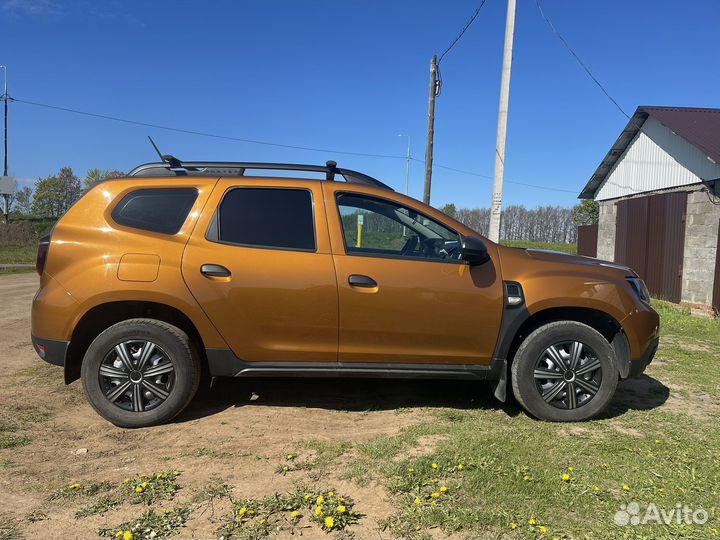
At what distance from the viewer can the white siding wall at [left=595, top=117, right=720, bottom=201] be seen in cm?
1085

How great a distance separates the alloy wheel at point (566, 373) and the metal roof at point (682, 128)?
8338mm

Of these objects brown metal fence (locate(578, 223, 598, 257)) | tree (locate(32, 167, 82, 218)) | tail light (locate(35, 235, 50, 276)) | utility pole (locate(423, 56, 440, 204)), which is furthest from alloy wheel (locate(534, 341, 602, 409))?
tree (locate(32, 167, 82, 218))

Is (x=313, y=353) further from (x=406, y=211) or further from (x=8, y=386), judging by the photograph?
(x=8, y=386)

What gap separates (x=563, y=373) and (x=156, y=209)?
3425 millimetres

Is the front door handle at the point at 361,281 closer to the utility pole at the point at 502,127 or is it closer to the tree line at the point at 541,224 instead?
the utility pole at the point at 502,127

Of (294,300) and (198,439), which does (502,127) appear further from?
(198,439)

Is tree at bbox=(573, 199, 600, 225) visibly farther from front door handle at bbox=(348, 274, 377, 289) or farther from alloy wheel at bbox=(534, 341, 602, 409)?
front door handle at bbox=(348, 274, 377, 289)

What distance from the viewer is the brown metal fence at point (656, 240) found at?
11070mm

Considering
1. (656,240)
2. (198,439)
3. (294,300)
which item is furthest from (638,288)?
(656,240)

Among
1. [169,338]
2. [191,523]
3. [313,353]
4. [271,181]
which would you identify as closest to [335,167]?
[271,181]

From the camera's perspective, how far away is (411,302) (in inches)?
144

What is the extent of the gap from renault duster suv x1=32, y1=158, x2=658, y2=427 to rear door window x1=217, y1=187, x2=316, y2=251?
1cm

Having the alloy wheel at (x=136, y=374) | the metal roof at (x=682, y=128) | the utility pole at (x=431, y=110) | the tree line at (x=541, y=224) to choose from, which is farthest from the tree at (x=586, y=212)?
the alloy wheel at (x=136, y=374)

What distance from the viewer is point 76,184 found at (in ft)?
194
